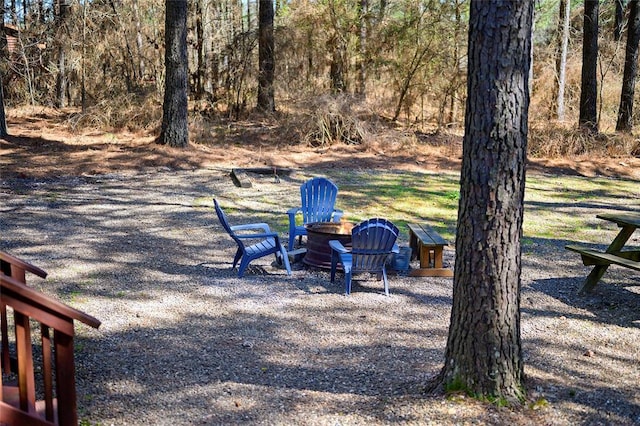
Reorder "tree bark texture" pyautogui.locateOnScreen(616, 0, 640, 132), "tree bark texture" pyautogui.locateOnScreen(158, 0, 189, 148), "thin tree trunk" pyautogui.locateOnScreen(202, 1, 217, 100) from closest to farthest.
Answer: "tree bark texture" pyautogui.locateOnScreen(158, 0, 189, 148) < "tree bark texture" pyautogui.locateOnScreen(616, 0, 640, 132) < "thin tree trunk" pyautogui.locateOnScreen(202, 1, 217, 100)

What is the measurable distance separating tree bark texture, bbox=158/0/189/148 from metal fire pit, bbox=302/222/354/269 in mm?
8898

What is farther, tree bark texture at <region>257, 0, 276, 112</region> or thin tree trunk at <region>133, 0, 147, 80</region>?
thin tree trunk at <region>133, 0, 147, 80</region>

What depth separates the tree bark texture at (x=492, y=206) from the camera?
3609 mm

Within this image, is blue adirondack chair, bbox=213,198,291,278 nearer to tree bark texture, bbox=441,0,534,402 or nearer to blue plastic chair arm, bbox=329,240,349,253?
blue plastic chair arm, bbox=329,240,349,253

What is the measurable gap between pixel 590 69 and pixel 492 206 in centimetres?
1575

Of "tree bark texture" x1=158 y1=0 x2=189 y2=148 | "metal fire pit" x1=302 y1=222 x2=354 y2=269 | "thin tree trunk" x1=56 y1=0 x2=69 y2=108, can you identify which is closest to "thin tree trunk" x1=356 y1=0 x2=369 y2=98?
"tree bark texture" x1=158 y1=0 x2=189 y2=148

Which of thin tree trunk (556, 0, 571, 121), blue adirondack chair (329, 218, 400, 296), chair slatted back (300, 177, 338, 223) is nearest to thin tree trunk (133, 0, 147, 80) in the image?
thin tree trunk (556, 0, 571, 121)

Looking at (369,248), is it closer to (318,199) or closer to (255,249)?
(255,249)

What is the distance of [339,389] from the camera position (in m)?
4.34

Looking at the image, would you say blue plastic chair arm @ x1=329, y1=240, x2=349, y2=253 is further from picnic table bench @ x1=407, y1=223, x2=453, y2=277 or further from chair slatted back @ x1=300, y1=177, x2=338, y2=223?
chair slatted back @ x1=300, y1=177, x2=338, y2=223

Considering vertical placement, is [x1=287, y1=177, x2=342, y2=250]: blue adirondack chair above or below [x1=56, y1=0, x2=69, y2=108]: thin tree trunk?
below

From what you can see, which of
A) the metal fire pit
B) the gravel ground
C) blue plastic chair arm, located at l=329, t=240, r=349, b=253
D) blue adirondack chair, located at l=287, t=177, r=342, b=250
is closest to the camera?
the gravel ground

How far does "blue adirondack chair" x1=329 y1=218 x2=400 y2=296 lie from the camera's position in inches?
258

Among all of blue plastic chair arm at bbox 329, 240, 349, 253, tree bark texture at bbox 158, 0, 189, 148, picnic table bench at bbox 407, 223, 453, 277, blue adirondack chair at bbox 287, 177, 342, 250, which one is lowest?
picnic table bench at bbox 407, 223, 453, 277
